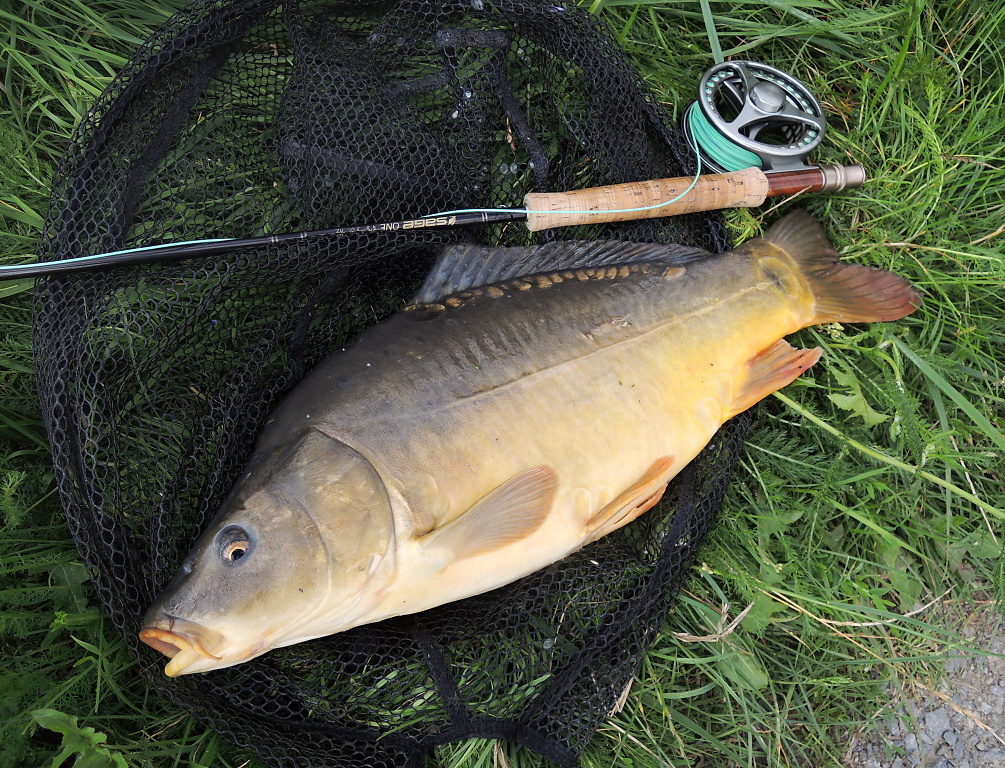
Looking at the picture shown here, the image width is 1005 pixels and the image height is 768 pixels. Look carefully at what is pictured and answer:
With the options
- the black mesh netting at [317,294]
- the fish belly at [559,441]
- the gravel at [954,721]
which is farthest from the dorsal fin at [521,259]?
the gravel at [954,721]

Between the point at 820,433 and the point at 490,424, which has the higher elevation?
the point at 490,424

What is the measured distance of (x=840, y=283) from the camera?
2531mm

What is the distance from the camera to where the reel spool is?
2.59m

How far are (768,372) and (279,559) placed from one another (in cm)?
166

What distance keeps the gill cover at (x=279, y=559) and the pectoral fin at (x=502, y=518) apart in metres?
0.18

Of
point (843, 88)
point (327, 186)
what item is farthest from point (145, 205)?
point (843, 88)

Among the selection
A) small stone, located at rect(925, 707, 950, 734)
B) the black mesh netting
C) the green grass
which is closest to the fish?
the black mesh netting

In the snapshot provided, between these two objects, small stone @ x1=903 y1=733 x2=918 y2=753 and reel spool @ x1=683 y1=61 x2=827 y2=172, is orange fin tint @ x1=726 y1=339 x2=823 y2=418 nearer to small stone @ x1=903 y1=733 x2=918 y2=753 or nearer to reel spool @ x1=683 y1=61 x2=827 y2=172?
reel spool @ x1=683 y1=61 x2=827 y2=172

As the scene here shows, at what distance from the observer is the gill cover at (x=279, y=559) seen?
5.44ft

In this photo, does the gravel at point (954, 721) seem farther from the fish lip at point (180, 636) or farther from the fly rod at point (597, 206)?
the fish lip at point (180, 636)

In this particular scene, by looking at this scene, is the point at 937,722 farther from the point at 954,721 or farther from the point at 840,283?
the point at 840,283

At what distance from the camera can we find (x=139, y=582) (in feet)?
6.43

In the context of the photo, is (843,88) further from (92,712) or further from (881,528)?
(92,712)

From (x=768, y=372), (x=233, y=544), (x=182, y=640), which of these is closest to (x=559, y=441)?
(x=768, y=372)
